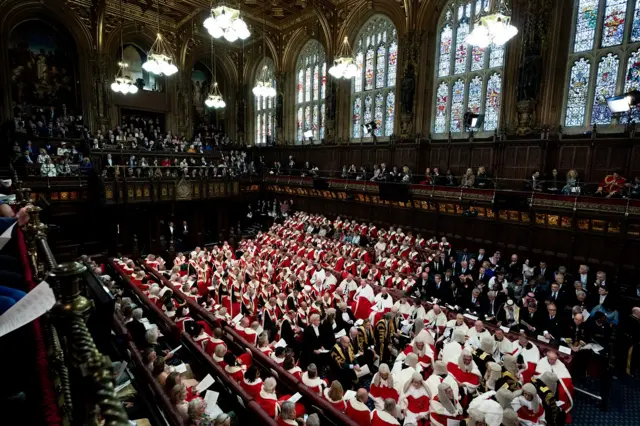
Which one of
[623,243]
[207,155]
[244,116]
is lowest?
[623,243]

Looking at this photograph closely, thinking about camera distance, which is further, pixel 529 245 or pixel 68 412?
pixel 529 245

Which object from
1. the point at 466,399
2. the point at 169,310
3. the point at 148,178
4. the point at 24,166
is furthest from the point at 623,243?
the point at 24,166

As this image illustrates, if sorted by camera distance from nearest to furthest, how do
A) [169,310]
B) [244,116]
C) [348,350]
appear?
[348,350] → [169,310] → [244,116]

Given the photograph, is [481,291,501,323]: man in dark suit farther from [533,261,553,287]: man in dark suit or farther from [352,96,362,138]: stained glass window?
[352,96,362,138]: stained glass window

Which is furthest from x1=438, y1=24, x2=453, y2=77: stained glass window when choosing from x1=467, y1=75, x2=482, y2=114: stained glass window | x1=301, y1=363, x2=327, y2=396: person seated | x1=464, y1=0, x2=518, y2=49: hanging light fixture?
x1=301, y1=363, x2=327, y2=396: person seated

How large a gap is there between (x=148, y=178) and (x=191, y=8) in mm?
14036

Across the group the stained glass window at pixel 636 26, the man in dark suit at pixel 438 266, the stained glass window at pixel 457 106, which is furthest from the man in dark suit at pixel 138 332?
the stained glass window at pixel 636 26

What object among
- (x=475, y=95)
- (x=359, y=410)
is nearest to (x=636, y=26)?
(x=475, y=95)

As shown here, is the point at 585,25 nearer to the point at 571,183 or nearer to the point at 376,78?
the point at 571,183

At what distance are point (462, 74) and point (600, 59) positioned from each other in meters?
5.63

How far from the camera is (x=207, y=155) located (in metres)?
25.2

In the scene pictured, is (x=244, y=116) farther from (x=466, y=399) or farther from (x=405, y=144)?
(x=466, y=399)

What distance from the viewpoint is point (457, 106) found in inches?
715

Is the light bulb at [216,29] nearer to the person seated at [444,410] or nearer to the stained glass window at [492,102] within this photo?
the person seated at [444,410]
